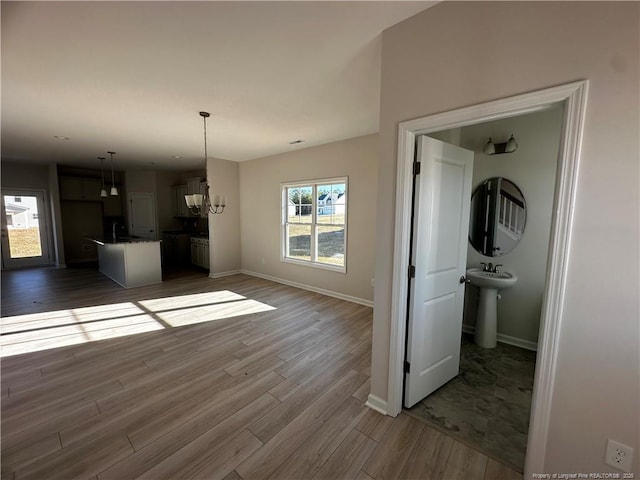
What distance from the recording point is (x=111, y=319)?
367cm

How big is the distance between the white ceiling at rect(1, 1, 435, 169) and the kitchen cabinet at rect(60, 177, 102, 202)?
368 cm

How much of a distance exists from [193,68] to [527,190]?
140 inches

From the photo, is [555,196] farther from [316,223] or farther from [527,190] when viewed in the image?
[316,223]

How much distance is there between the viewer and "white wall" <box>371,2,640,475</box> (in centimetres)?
111

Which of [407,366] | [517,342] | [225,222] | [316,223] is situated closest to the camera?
[407,366]

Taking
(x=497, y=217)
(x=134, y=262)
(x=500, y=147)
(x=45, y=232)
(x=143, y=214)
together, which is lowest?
(x=134, y=262)

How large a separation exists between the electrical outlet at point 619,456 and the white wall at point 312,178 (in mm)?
3079

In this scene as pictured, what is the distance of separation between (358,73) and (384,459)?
2915 millimetres

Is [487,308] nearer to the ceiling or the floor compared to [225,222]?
nearer to the floor

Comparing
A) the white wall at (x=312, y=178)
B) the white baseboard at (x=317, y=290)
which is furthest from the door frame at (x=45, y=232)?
the white baseboard at (x=317, y=290)

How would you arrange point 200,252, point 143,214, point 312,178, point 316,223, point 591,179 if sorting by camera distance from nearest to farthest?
point 591,179 → point 312,178 → point 316,223 → point 200,252 → point 143,214

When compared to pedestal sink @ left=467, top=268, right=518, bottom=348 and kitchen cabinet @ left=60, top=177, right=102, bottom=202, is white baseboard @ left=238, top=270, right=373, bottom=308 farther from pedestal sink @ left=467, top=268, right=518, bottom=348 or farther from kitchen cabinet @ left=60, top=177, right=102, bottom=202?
kitchen cabinet @ left=60, top=177, right=102, bottom=202

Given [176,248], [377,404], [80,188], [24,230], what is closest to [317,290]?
[377,404]

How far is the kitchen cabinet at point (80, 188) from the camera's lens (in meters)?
7.30
